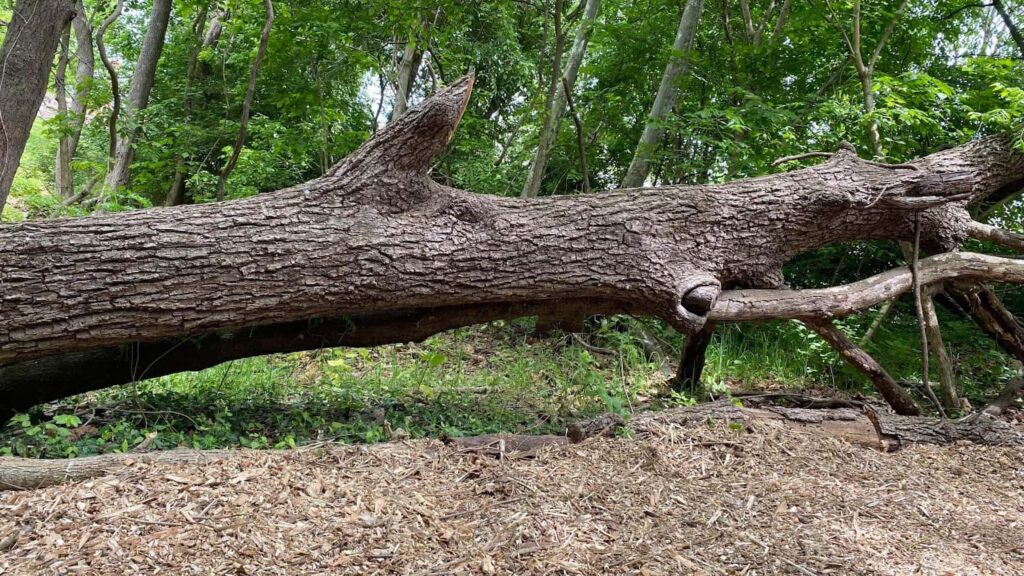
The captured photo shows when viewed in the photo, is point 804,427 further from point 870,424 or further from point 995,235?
point 995,235

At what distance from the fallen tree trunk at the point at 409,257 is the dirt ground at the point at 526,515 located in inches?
32.5

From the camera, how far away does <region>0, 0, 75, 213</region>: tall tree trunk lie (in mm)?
4203

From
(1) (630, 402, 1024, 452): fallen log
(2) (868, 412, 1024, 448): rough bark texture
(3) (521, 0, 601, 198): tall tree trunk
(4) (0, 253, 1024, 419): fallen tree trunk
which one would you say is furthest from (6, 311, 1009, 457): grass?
(3) (521, 0, 601, 198): tall tree trunk

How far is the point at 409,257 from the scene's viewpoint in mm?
3648

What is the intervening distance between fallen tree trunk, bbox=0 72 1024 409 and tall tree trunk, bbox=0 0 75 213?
58.1 inches

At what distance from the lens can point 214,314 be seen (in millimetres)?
3395

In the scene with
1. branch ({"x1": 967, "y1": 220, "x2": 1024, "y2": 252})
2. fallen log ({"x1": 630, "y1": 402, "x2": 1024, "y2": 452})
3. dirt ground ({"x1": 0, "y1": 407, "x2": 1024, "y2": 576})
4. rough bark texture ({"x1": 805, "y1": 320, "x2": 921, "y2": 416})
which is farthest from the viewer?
branch ({"x1": 967, "y1": 220, "x2": 1024, "y2": 252})

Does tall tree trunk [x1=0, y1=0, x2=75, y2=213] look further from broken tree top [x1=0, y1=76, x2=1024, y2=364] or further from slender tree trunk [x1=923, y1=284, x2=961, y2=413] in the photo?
slender tree trunk [x1=923, y1=284, x2=961, y2=413]

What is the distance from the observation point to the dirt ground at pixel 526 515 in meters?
2.37

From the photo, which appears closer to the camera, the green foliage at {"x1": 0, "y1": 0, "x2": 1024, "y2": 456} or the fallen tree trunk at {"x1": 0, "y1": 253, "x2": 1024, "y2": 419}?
the fallen tree trunk at {"x1": 0, "y1": 253, "x2": 1024, "y2": 419}

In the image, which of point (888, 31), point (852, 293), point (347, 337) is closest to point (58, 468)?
point (347, 337)

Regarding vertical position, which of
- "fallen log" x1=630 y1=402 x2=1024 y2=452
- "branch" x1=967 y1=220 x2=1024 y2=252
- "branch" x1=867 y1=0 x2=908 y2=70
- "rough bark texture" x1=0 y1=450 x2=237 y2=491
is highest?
"branch" x1=867 y1=0 x2=908 y2=70

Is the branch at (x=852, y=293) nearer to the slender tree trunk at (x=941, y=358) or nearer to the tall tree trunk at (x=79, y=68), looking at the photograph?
the slender tree trunk at (x=941, y=358)

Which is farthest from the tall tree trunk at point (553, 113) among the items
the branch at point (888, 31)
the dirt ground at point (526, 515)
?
the dirt ground at point (526, 515)
